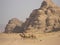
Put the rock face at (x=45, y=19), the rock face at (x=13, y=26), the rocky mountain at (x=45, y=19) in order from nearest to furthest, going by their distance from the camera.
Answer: the rocky mountain at (x=45, y=19)
the rock face at (x=45, y=19)
the rock face at (x=13, y=26)

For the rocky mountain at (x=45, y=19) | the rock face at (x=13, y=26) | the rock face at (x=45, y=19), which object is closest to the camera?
the rocky mountain at (x=45, y=19)

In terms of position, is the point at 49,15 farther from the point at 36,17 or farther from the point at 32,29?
the point at 32,29

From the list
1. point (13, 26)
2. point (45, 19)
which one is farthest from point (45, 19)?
point (13, 26)

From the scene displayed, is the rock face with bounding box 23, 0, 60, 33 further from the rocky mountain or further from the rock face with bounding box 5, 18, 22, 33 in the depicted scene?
the rock face with bounding box 5, 18, 22, 33

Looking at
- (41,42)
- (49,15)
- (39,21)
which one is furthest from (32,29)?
(41,42)

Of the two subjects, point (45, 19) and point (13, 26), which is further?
point (13, 26)

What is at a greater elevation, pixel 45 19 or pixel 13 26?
pixel 45 19

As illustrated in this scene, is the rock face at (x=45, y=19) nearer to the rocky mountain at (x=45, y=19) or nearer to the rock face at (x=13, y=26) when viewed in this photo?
the rocky mountain at (x=45, y=19)

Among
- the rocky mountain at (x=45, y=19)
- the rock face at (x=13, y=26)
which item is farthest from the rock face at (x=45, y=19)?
the rock face at (x=13, y=26)

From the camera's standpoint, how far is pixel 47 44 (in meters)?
10.9

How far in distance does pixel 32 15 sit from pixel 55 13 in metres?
5.18

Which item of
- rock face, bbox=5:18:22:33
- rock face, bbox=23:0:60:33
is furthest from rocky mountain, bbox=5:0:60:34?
rock face, bbox=5:18:22:33

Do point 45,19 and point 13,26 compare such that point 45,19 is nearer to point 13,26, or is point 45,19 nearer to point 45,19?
point 45,19

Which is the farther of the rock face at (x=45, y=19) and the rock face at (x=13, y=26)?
the rock face at (x=13, y=26)
